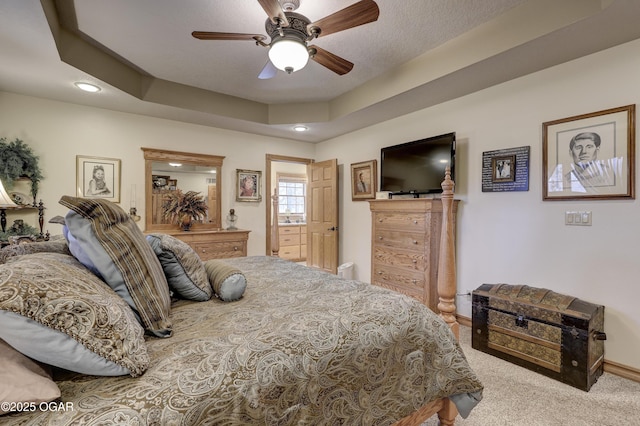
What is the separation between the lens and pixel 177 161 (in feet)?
13.1

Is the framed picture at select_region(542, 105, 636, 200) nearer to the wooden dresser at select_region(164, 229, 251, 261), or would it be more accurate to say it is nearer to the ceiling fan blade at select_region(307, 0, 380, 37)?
the ceiling fan blade at select_region(307, 0, 380, 37)

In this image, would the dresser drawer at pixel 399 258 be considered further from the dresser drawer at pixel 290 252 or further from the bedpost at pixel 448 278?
the dresser drawer at pixel 290 252

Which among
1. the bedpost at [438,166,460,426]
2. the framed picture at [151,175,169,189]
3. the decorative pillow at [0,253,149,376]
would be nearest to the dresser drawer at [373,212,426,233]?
the bedpost at [438,166,460,426]

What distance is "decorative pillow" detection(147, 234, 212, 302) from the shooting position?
4.63 ft

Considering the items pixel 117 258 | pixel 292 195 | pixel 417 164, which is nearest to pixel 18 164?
pixel 117 258

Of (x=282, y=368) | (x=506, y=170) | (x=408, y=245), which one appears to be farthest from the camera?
(x=408, y=245)

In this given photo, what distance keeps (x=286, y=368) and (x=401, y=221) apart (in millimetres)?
2616

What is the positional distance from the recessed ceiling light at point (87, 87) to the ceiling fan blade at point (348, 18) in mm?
2390

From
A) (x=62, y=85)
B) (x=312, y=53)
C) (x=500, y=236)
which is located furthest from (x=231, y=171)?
(x=500, y=236)

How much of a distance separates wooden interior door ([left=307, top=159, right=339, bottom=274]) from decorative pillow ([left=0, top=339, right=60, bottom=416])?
4.05 metres

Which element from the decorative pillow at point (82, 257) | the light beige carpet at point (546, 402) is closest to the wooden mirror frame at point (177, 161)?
the decorative pillow at point (82, 257)

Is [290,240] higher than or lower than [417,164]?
lower

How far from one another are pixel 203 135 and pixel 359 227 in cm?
270

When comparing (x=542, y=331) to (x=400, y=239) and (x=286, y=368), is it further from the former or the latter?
(x=286, y=368)
